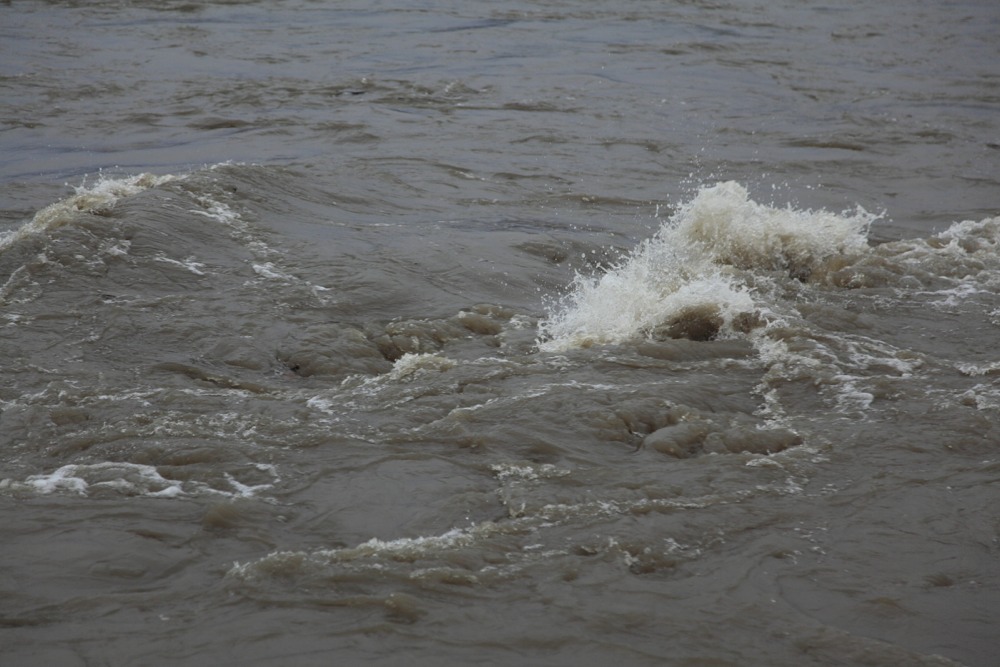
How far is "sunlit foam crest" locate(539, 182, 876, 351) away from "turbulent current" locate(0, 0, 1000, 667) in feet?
0.09

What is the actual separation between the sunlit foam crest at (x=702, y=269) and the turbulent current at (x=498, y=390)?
0.03 meters

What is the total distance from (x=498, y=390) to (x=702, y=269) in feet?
8.08

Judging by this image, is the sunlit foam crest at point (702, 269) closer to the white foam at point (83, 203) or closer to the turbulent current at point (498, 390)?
the turbulent current at point (498, 390)

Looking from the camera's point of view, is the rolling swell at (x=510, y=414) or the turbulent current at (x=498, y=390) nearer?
the turbulent current at (x=498, y=390)

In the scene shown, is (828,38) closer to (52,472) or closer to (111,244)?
(111,244)

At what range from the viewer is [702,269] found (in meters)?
7.41

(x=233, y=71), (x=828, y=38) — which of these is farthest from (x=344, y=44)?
(x=828, y=38)

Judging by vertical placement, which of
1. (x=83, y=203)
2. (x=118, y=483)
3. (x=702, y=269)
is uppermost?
(x=83, y=203)

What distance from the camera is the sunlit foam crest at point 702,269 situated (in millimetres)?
6344

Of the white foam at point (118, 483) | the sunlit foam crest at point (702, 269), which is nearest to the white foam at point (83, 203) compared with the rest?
the white foam at point (118, 483)

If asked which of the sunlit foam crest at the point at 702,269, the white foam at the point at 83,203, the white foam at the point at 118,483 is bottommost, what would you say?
the white foam at the point at 118,483

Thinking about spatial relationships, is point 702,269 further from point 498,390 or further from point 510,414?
point 510,414

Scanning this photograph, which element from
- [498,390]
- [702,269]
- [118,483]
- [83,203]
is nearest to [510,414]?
[498,390]

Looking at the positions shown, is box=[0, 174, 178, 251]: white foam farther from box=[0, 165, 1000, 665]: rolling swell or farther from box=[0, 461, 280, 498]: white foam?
box=[0, 461, 280, 498]: white foam
